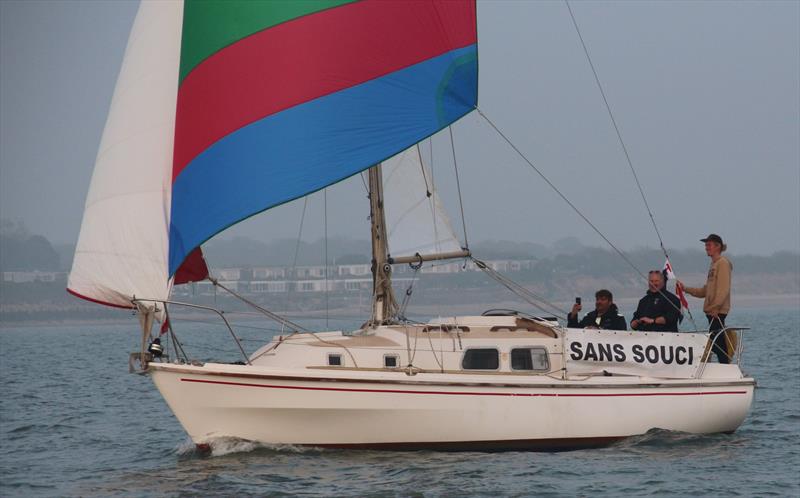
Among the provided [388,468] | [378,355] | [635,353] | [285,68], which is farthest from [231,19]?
[635,353]

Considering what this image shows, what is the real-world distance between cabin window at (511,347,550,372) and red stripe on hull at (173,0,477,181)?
4.47m

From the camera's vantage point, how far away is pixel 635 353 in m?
17.9

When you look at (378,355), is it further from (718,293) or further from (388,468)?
(718,293)

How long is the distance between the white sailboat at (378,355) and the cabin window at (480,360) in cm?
1

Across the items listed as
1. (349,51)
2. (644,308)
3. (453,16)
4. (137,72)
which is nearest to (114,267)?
(137,72)

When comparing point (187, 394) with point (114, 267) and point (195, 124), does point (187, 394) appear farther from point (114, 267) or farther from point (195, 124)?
point (195, 124)

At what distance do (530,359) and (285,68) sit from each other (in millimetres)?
5439

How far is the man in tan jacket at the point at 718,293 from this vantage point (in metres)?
18.6

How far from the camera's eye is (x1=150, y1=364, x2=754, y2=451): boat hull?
1622cm

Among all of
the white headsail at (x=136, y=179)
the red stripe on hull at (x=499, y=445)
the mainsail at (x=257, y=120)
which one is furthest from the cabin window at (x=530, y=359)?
the white headsail at (x=136, y=179)

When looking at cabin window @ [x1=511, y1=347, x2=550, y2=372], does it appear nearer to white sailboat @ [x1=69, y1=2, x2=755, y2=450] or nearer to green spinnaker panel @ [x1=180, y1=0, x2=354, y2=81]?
white sailboat @ [x1=69, y1=2, x2=755, y2=450]

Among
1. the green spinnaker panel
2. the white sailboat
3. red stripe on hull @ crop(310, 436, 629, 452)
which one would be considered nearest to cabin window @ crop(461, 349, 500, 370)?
the white sailboat

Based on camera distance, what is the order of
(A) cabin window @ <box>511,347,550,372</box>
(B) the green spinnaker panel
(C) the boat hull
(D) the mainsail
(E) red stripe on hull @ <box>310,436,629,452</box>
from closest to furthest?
(C) the boat hull < (D) the mainsail < (E) red stripe on hull @ <box>310,436,629,452</box> < (B) the green spinnaker panel < (A) cabin window @ <box>511,347,550,372</box>

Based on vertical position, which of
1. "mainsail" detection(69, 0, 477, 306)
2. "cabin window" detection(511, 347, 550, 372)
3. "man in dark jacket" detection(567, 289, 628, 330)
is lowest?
"cabin window" detection(511, 347, 550, 372)
